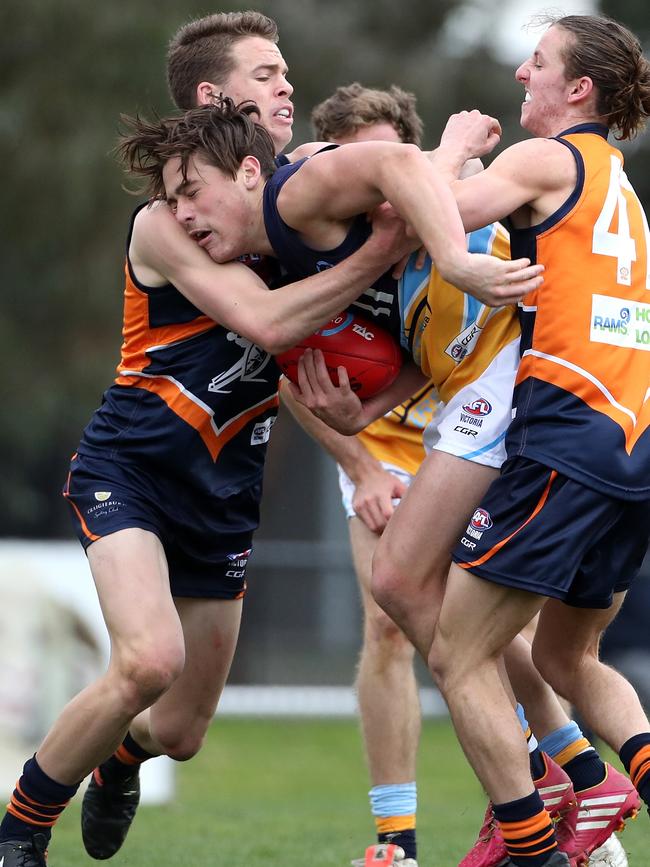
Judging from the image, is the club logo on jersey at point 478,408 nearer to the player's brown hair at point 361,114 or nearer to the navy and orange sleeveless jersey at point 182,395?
the navy and orange sleeveless jersey at point 182,395

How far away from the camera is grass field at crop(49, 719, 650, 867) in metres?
6.62

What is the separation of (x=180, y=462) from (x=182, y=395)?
0.25 metres

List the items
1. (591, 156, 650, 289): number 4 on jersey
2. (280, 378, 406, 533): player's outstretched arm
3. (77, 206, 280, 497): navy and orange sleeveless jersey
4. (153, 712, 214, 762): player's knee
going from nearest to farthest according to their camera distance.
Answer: (591, 156, 650, 289): number 4 on jersey, (77, 206, 280, 497): navy and orange sleeveless jersey, (153, 712, 214, 762): player's knee, (280, 378, 406, 533): player's outstretched arm

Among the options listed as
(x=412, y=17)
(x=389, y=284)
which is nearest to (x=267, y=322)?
(x=389, y=284)

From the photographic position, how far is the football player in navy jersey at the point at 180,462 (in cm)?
500

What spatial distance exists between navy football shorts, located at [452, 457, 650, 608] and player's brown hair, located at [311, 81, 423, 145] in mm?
2655

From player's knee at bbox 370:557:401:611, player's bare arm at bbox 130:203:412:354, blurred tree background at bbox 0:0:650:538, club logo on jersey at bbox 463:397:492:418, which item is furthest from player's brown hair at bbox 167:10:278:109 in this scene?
blurred tree background at bbox 0:0:650:538

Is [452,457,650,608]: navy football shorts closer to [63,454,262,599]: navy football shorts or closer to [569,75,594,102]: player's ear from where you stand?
[63,454,262,599]: navy football shorts

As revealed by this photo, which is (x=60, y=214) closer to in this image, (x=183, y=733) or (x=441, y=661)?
(x=183, y=733)

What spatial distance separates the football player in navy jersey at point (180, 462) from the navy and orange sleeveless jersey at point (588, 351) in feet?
1.86

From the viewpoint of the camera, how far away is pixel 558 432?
4.72 meters

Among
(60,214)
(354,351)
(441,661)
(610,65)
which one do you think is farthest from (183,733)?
(60,214)

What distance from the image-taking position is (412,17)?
25672 mm

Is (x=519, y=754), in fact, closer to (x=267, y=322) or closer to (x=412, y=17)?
(x=267, y=322)
